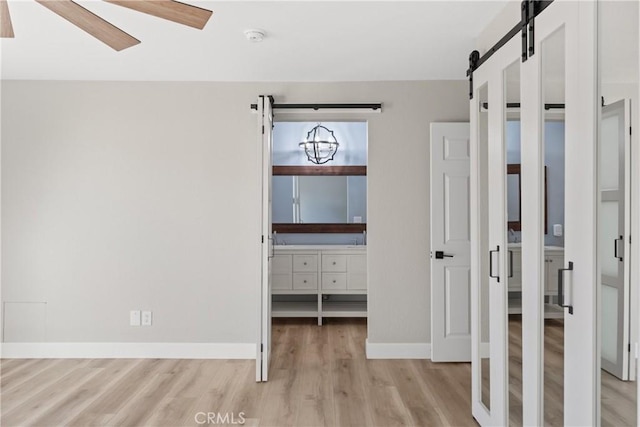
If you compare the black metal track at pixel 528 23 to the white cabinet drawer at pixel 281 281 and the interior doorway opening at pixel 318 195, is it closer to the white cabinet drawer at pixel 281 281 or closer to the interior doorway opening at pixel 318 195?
the interior doorway opening at pixel 318 195

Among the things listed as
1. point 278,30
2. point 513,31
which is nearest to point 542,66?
point 513,31

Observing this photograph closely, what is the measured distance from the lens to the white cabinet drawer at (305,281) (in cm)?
477

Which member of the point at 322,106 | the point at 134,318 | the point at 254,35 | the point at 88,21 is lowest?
the point at 134,318

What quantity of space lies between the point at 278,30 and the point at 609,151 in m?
2.04

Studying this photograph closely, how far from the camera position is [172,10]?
1.66 meters

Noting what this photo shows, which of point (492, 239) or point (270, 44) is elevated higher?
point (270, 44)

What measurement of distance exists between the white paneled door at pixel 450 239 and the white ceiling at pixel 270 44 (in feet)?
1.99

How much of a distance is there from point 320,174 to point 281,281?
4.83 ft

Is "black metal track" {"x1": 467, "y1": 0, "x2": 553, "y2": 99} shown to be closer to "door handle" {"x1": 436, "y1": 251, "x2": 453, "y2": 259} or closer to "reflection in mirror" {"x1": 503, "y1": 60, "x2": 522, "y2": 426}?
"reflection in mirror" {"x1": 503, "y1": 60, "x2": 522, "y2": 426}

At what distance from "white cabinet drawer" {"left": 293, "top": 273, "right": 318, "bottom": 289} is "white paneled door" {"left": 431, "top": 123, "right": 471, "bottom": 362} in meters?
1.59

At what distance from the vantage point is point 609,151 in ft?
4.37

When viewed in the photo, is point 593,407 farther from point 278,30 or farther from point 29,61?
point 29,61

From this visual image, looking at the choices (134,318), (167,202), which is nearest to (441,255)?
(167,202)

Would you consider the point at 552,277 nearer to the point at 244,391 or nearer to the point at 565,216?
the point at 565,216
